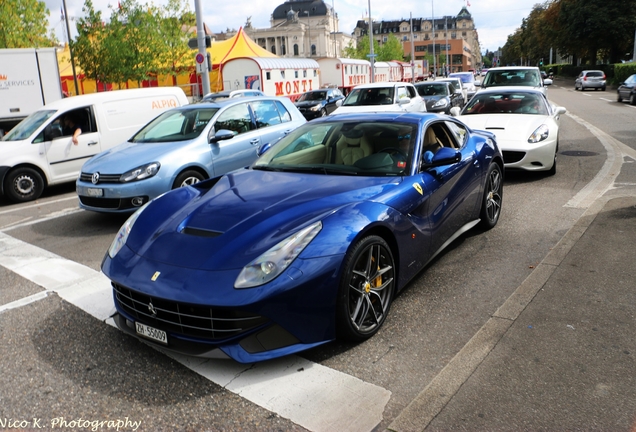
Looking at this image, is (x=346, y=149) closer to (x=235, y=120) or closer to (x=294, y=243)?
(x=294, y=243)

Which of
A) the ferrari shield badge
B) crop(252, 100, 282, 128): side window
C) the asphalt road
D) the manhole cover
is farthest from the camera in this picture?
the manhole cover

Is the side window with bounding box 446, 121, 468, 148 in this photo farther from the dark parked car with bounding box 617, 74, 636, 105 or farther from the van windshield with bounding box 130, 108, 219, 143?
the dark parked car with bounding box 617, 74, 636, 105

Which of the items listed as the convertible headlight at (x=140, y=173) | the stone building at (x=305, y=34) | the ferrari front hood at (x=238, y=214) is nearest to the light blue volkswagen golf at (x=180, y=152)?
the convertible headlight at (x=140, y=173)

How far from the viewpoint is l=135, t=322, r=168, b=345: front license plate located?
3.34 metres

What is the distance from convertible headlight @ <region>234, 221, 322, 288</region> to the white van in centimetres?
813

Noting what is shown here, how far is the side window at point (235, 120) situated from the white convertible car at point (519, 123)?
381cm

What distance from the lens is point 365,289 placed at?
367 cm

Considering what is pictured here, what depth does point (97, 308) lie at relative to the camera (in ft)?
14.6

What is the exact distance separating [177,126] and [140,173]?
4.75 feet

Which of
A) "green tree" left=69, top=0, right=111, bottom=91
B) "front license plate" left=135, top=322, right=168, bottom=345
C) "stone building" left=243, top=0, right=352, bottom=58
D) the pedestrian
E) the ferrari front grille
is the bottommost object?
"front license plate" left=135, top=322, right=168, bottom=345

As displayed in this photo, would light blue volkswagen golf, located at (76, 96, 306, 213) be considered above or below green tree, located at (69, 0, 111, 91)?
below

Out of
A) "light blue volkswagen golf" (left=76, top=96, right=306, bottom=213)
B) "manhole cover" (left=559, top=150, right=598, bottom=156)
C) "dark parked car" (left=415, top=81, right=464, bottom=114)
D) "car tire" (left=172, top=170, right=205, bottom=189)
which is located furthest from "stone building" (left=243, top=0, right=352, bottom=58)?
"car tire" (left=172, top=170, right=205, bottom=189)

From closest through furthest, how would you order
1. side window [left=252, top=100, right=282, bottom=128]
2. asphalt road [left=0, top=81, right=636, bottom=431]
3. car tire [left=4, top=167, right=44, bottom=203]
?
asphalt road [left=0, top=81, right=636, bottom=431] → side window [left=252, top=100, right=282, bottom=128] → car tire [left=4, top=167, right=44, bottom=203]

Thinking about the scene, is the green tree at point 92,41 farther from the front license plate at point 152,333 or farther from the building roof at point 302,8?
the building roof at point 302,8
